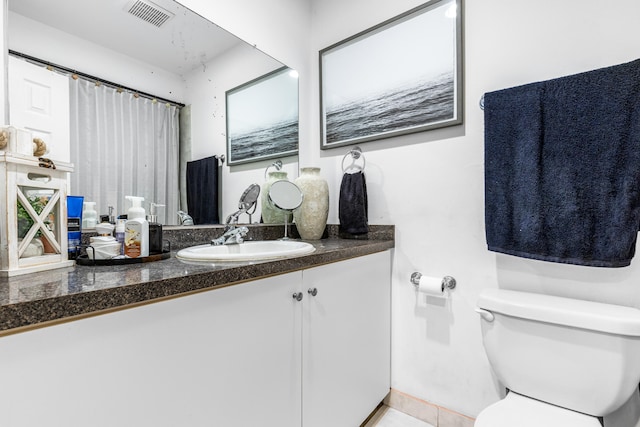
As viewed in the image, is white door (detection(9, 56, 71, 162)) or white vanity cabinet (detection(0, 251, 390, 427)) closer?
white vanity cabinet (detection(0, 251, 390, 427))

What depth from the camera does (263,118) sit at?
5.36ft

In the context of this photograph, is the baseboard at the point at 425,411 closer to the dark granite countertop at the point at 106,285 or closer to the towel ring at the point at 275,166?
the dark granite countertop at the point at 106,285

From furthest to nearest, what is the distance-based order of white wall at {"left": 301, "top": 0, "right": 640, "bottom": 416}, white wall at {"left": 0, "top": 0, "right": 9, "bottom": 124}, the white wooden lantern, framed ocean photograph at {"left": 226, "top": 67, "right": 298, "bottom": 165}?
framed ocean photograph at {"left": 226, "top": 67, "right": 298, "bottom": 165} < white wall at {"left": 301, "top": 0, "right": 640, "bottom": 416} < white wall at {"left": 0, "top": 0, "right": 9, "bottom": 124} < the white wooden lantern

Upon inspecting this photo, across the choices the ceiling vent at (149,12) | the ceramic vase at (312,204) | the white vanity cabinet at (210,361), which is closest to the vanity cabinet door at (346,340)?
the white vanity cabinet at (210,361)

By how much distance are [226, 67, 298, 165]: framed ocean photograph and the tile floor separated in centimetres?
142

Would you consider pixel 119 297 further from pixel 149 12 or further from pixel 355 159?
pixel 355 159

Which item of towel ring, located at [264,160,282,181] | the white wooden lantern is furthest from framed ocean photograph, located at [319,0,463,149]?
the white wooden lantern

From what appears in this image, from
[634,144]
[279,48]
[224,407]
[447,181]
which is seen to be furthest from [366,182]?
[224,407]

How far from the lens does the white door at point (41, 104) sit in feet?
2.85

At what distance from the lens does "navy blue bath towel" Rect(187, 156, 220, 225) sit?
4.35ft

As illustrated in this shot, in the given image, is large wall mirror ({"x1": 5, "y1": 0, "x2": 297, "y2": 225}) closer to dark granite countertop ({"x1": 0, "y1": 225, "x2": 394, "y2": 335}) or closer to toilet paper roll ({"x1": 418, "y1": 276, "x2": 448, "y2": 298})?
dark granite countertop ({"x1": 0, "y1": 225, "x2": 394, "y2": 335})

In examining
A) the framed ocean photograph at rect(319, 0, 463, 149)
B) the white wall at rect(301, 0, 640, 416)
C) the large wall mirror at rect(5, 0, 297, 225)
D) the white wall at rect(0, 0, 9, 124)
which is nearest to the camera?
the white wall at rect(0, 0, 9, 124)

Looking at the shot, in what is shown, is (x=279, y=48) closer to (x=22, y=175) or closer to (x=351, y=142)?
(x=351, y=142)

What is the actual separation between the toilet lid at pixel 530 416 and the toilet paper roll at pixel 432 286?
443 mm
